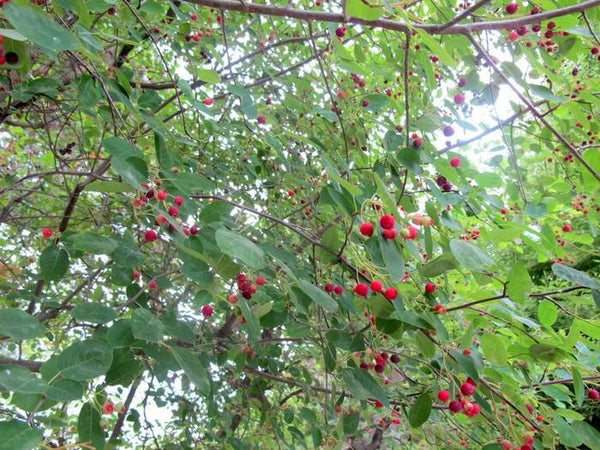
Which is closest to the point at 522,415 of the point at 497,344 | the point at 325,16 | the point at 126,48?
the point at 497,344

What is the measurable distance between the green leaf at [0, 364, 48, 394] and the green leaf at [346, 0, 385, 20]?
1.00 meters

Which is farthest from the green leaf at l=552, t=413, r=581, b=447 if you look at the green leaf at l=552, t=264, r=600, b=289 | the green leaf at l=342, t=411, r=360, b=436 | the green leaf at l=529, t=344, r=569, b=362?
the green leaf at l=342, t=411, r=360, b=436

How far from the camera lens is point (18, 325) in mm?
1002

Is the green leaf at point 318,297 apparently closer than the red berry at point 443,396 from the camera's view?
Yes

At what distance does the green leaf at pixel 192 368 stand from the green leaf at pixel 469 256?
2.23ft

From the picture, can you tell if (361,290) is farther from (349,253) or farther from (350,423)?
(350,423)

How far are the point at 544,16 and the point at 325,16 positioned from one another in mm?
541

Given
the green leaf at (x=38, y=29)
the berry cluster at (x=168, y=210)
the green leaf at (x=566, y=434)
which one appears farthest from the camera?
the green leaf at (x=566, y=434)

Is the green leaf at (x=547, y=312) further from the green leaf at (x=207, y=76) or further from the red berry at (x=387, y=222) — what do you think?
the green leaf at (x=207, y=76)

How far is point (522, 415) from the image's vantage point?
146 cm

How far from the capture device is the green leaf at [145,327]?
104 cm

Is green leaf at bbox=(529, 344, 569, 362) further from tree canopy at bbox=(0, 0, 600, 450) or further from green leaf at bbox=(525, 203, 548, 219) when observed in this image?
green leaf at bbox=(525, 203, 548, 219)

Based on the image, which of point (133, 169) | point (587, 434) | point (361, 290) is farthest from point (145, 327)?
point (587, 434)

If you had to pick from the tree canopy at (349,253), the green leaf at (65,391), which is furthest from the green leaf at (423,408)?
the green leaf at (65,391)
